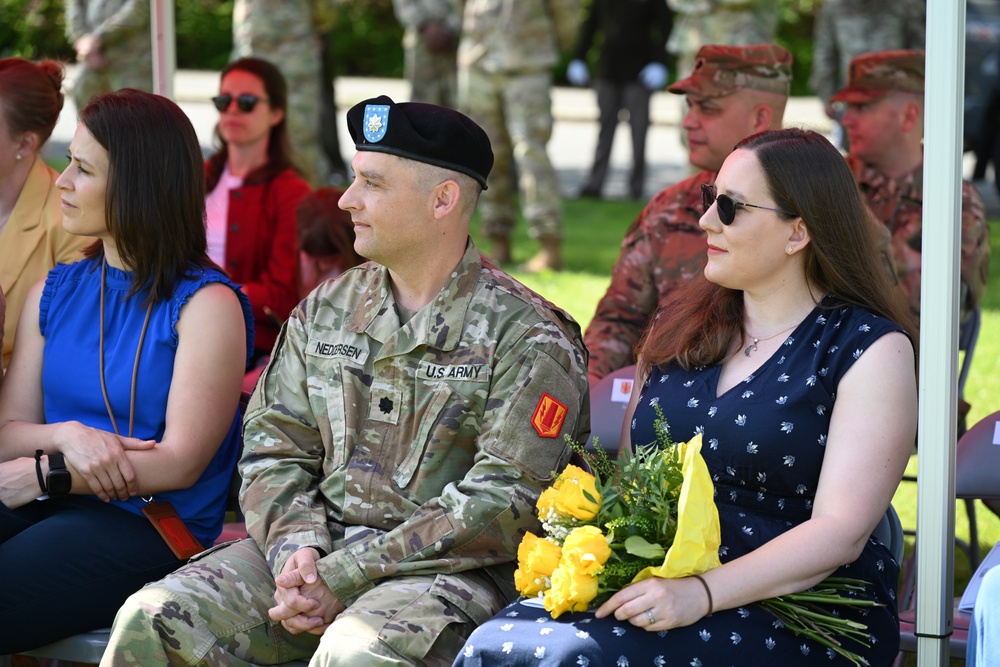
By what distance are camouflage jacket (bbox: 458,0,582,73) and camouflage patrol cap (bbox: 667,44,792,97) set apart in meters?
4.19

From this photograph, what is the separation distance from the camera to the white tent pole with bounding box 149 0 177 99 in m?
4.81

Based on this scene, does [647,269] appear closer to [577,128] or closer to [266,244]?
[266,244]

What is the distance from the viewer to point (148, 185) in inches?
138

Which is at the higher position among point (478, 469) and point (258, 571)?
point (478, 469)

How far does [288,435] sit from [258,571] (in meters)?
0.34

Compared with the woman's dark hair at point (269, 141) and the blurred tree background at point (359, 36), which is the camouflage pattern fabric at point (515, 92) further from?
the blurred tree background at point (359, 36)

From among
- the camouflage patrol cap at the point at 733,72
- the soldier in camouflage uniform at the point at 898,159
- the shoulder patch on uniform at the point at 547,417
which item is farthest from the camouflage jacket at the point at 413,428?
the soldier in camouflage uniform at the point at 898,159

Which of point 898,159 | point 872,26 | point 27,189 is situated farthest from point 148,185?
point 872,26

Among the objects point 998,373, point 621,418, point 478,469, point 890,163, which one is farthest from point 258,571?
point 998,373

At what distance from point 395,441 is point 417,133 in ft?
2.43

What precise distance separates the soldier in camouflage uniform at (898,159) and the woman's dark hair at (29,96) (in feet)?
9.49

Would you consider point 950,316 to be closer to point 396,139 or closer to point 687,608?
point 687,608

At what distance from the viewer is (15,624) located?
10.3ft

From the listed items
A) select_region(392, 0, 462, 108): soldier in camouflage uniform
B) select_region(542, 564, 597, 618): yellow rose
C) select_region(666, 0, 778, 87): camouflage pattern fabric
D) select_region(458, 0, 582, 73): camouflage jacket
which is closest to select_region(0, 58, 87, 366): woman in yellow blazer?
select_region(542, 564, 597, 618): yellow rose
